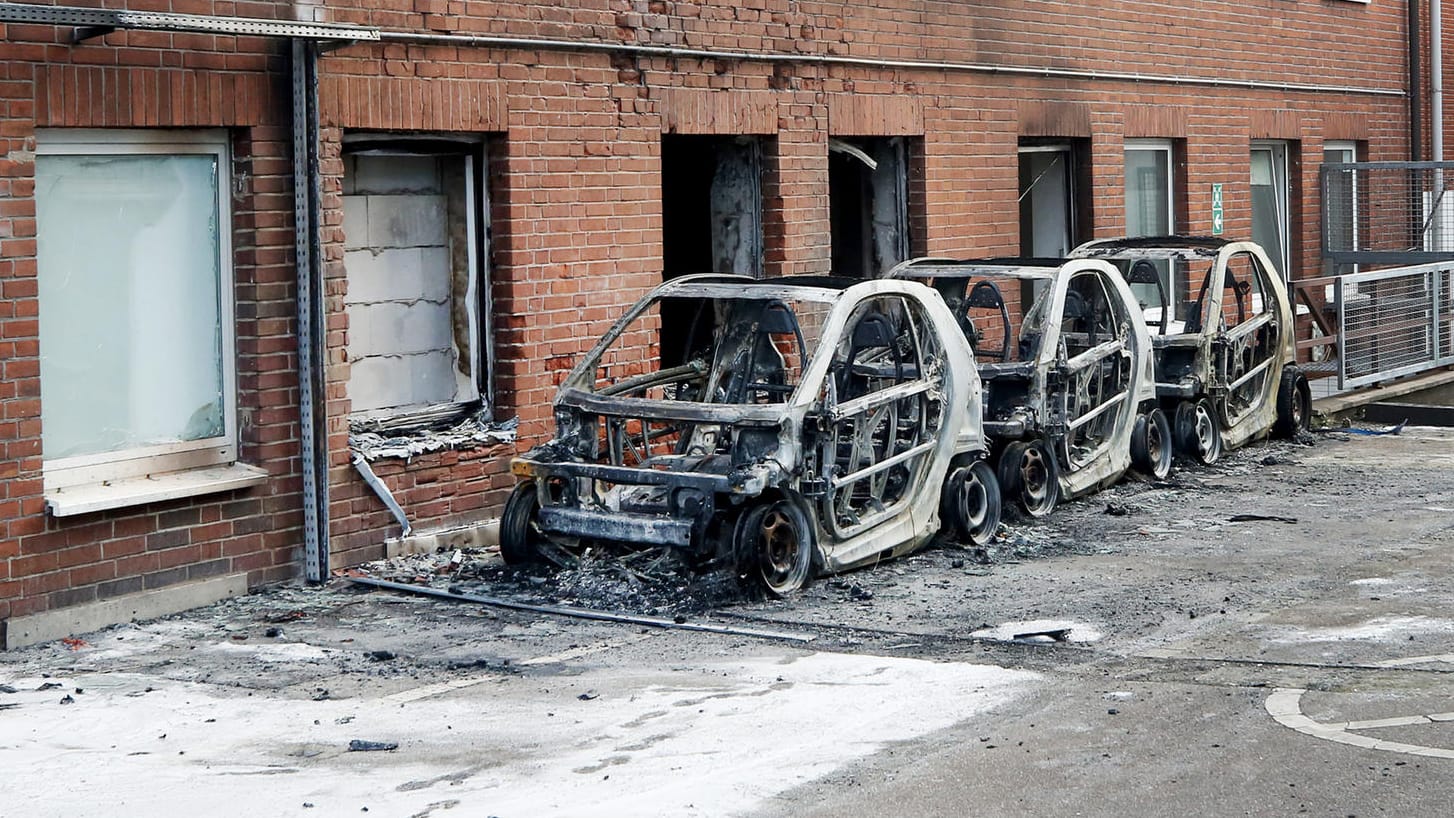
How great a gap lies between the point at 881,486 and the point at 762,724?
348 centimetres

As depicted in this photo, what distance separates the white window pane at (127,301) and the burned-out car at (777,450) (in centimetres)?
177

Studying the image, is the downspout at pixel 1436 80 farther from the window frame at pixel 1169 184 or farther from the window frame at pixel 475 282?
the window frame at pixel 475 282

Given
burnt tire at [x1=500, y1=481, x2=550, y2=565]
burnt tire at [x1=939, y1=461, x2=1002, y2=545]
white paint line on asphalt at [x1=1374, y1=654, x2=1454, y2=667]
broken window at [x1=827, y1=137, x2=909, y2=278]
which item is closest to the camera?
white paint line on asphalt at [x1=1374, y1=654, x2=1454, y2=667]

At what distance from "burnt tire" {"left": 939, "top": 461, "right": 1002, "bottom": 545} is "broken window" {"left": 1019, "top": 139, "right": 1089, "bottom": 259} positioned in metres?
6.26

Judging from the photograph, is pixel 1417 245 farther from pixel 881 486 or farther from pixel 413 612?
pixel 413 612

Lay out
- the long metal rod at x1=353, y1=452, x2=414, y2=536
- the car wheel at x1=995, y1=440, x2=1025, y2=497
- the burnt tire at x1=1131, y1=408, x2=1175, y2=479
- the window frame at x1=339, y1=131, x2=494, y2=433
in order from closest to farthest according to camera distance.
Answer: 1. the long metal rod at x1=353, y1=452, x2=414, y2=536
2. the window frame at x1=339, y1=131, x2=494, y2=433
3. the car wheel at x1=995, y1=440, x2=1025, y2=497
4. the burnt tire at x1=1131, y1=408, x2=1175, y2=479

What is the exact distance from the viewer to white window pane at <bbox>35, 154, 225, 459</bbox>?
961 centimetres

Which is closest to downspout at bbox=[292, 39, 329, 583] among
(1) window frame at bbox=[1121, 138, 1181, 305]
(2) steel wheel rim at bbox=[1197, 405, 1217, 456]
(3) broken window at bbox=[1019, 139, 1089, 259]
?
(2) steel wheel rim at bbox=[1197, 405, 1217, 456]

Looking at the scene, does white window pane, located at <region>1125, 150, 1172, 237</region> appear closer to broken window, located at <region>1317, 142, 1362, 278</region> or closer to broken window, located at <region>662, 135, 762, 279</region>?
broken window, located at <region>1317, 142, 1362, 278</region>

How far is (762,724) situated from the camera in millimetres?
7434

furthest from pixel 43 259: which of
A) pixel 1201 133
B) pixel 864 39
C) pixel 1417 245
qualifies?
pixel 1417 245

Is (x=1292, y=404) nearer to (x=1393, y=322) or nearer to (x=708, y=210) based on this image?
(x=1393, y=322)

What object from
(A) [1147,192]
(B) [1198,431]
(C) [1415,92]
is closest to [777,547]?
(B) [1198,431]

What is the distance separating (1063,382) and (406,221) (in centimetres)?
404
